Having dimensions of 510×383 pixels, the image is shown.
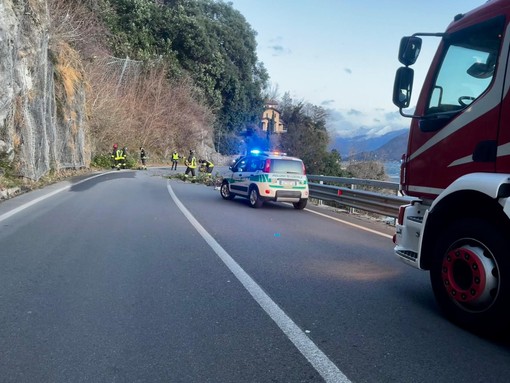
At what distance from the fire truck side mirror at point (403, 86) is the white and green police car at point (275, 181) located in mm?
8529

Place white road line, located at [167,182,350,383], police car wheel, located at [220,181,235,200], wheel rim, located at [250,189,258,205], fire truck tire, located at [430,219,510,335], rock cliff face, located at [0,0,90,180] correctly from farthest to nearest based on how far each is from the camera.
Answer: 1. police car wheel, located at [220,181,235,200]
2. rock cliff face, located at [0,0,90,180]
3. wheel rim, located at [250,189,258,205]
4. fire truck tire, located at [430,219,510,335]
5. white road line, located at [167,182,350,383]

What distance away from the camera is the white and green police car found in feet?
43.6

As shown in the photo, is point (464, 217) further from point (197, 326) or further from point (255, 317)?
point (197, 326)

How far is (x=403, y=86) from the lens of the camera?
15.7 ft

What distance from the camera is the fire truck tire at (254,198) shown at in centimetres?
1346

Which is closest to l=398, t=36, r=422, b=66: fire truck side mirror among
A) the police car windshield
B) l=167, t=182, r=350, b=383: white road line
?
l=167, t=182, r=350, b=383: white road line

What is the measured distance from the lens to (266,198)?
525 inches

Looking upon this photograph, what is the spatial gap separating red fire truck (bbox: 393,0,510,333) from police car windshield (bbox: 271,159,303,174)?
8412mm

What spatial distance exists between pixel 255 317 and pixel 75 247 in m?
3.86

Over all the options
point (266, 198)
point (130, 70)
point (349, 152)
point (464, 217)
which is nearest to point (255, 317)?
point (464, 217)

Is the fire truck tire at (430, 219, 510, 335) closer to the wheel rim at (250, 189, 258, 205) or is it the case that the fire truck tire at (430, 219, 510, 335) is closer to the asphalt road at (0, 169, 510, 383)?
the asphalt road at (0, 169, 510, 383)

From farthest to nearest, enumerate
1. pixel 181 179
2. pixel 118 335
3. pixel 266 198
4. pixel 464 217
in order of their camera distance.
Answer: pixel 181 179 → pixel 266 198 → pixel 464 217 → pixel 118 335

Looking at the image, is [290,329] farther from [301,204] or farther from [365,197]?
[301,204]

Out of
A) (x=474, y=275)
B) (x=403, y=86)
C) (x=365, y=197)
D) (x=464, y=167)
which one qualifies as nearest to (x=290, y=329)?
(x=474, y=275)
